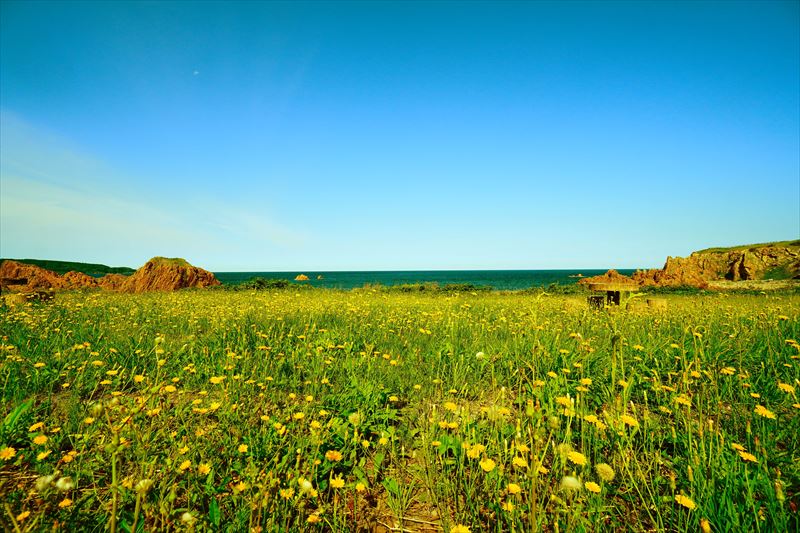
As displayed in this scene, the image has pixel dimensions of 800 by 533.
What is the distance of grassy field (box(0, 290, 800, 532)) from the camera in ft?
6.27

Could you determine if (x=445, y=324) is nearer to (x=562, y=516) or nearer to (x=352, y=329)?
(x=352, y=329)

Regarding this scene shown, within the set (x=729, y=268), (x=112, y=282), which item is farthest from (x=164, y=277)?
(x=729, y=268)

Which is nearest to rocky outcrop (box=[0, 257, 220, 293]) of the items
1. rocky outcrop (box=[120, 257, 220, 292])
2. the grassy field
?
rocky outcrop (box=[120, 257, 220, 292])

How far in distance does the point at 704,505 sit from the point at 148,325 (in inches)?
277

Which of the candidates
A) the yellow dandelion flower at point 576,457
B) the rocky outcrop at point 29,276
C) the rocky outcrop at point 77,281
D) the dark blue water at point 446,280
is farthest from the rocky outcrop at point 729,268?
the rocky outcrop at point 29,276

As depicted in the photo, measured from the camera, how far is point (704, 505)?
1.89 m

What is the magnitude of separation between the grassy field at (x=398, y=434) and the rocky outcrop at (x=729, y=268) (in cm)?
2786

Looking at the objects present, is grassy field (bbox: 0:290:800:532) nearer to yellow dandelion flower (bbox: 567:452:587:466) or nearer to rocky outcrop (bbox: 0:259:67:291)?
yellow dandelion flower (bbox: 567:452:587:466)

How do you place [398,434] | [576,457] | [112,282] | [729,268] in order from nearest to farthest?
[576,457]
[398,434]
[112,282]
[729,268]

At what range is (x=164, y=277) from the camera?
22016 mm

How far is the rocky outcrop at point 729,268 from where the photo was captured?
28.0 m

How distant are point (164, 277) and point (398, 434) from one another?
79.1ft

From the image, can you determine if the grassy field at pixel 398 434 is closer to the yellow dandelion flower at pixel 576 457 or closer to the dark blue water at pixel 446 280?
the yellow dandelion flower at pixel 576 457

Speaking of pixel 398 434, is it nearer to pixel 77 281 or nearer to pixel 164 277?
pixel 164 277
